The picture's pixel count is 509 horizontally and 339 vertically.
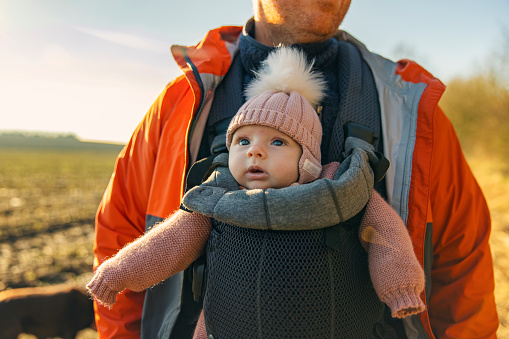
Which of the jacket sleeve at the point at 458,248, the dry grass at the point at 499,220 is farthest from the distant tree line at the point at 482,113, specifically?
the jacket sleeve at the point at 458,248

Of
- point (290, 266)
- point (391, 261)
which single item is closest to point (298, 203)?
point (290, 266)

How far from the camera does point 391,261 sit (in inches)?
65.7

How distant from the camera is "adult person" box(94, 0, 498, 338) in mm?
2195

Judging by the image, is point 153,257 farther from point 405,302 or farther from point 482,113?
point 482,113

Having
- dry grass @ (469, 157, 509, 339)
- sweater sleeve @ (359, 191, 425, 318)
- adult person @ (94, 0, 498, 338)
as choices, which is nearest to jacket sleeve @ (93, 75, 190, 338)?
adult person @ (94, 0, 498, 338)

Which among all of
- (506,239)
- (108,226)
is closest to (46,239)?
(108,226)

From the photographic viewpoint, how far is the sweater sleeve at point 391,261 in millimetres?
1610

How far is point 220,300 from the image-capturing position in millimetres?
1746

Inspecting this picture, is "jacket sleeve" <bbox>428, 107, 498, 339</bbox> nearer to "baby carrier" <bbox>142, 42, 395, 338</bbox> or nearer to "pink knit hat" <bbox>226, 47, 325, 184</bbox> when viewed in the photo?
"baby carrier" <bbox>142, 42, 395, 338</bbox>

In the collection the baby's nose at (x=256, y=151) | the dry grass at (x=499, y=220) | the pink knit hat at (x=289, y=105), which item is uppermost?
the pink knit hat at (x=289, y=105)

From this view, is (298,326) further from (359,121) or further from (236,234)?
(359,121)

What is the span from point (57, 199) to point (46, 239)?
7267mm

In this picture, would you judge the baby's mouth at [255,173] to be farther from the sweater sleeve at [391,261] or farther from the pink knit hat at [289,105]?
the sweater sleeve at [391,261]

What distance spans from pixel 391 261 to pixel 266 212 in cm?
55
